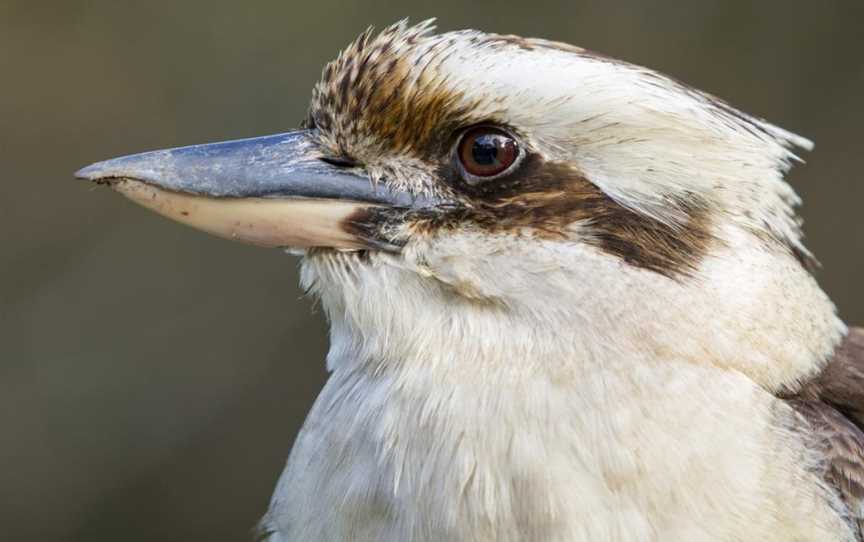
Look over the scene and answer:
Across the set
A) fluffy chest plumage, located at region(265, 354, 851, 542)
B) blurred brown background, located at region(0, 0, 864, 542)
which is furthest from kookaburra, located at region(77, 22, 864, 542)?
blurred brown background, located at region(0, 0, 864, 542)

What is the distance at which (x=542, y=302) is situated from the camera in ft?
8.02

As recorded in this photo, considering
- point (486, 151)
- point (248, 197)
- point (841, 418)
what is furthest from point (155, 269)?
point (841, 418)

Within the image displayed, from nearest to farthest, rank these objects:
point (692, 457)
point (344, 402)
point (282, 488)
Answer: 1. point (692, 457)
2. point (344, 402)
3. point (282, 488)

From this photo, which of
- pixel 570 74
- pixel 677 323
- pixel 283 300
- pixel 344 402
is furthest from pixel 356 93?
pixel 283 300

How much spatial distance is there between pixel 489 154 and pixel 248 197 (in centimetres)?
47

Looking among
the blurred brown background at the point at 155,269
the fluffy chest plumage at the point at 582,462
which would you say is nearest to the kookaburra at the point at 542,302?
the fluffy chest plumage at the point at 582,462

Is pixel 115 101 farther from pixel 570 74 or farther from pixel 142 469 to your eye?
pixel 570 74

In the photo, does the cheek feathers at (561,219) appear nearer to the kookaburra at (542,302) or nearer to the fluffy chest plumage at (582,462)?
the kookaburra at (542,302)

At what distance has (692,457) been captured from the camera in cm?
237

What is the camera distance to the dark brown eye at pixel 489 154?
2.49 meters

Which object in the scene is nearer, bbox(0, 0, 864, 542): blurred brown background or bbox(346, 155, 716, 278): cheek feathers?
bbox(346, 155, 716, 278): cheek feathers

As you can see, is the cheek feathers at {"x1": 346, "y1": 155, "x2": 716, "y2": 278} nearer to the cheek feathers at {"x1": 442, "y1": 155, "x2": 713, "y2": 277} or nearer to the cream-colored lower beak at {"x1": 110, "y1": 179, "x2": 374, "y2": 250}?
the cheek feathers at {"x1": 442, "y1": 155, "x2": 713, "y2": 277}

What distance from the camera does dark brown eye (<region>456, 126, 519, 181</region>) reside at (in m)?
2.49

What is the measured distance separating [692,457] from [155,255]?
4.62 m
